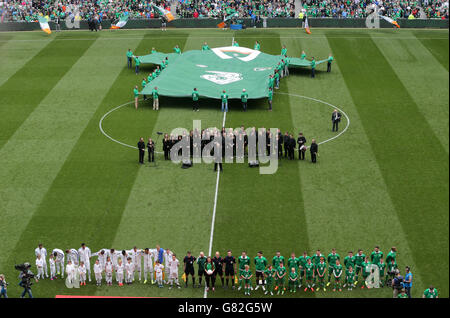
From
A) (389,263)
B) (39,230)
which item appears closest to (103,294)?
(39,230)

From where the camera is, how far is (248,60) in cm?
3781

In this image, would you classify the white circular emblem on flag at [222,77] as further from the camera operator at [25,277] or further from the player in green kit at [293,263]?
the camera operator at [25,277]

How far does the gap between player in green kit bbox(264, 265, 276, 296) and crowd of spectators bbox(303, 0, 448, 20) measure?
3666 centimetres

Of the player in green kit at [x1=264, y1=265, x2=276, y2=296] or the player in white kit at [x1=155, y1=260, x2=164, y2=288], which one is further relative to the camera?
the player in white kit at [x1=155, y1=260, x2=164, y2=288]

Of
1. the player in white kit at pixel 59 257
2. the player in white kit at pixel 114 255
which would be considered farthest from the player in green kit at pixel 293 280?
the player in white kit at pixel 59 257

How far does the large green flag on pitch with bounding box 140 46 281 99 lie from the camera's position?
108 feet

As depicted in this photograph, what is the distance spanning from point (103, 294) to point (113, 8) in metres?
38.8

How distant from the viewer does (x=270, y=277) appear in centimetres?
1808

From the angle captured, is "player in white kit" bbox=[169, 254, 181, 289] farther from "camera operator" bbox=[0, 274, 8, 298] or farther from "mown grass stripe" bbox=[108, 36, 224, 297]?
"camera operator" bbox=[0, 274, 8, 298]

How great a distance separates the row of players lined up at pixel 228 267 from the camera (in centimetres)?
1812

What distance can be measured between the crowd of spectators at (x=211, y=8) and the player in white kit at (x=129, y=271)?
35121 mm

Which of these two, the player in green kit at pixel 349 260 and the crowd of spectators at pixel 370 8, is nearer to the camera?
the player in green kit at pixel 349 260

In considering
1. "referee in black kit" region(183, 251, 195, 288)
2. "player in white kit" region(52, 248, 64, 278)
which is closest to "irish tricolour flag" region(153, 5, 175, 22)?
"player in white kit" region(52, 248, 64, 278)

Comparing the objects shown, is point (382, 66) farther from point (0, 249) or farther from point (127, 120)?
point (0, 249)
